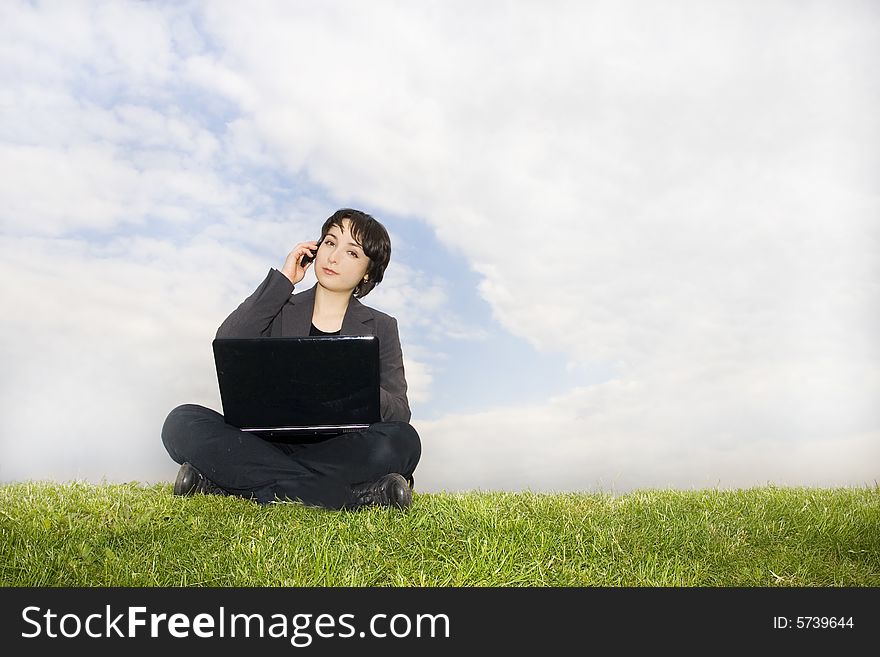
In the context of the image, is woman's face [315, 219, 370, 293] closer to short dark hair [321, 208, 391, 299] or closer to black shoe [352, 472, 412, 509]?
short dark hair [321, 208, 391, 299]

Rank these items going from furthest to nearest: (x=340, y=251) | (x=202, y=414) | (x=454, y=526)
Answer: (x=340, y=251) → (x=202, y=414) → (x=454, y=526)

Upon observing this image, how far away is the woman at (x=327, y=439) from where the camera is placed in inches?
185

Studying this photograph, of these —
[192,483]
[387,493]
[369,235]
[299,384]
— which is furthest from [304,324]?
[387,493]

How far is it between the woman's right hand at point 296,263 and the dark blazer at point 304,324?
65 mm

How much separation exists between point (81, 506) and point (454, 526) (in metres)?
2.28

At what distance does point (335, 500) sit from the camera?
465cm

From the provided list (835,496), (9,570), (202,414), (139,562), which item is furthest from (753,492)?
(9,570)

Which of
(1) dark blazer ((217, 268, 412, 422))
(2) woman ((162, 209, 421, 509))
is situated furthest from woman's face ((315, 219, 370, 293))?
(1) dark blazer ((217, 268, 412, 422))

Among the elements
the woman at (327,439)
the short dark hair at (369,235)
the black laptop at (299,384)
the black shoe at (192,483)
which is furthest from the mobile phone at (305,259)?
the black shoe at (192,483)

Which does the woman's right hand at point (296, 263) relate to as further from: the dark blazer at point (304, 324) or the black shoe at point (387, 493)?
→ the black shoe at point (387, 493)

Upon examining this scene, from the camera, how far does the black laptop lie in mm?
4312

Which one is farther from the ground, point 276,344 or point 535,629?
point 276,344

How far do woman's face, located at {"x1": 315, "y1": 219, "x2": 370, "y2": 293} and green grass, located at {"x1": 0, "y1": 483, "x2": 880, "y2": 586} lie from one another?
1606 millimetres

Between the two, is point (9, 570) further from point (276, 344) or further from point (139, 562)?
point (276, 344)
